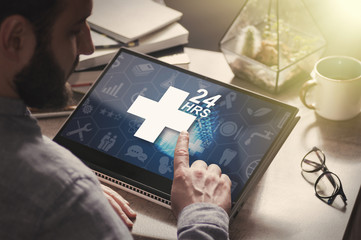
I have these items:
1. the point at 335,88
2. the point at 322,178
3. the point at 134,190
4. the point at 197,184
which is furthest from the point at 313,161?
the point at 134,190

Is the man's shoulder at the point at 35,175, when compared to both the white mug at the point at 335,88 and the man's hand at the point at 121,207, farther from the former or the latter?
the white mug at the point at 335,88

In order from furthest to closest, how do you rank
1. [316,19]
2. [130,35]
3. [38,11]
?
[316,19] → [130,35] → [38,11]

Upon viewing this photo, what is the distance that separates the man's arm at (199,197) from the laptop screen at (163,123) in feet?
0.09

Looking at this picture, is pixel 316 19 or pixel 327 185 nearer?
pixel 327 185

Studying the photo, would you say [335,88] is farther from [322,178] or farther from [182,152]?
[182,152]

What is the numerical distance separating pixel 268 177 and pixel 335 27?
2.03ft

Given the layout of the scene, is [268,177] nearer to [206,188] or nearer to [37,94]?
[206,188]

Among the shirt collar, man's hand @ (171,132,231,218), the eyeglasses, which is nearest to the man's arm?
man's hand @ (171,132,231,218)

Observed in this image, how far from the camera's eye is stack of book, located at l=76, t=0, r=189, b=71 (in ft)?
4.35

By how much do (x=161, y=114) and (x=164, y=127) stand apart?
4 cm

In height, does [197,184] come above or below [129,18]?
below

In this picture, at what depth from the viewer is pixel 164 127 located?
1.08 m

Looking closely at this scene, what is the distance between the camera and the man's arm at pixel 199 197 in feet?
2.91

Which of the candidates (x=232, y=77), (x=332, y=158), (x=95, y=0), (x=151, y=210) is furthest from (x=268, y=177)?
(x=95, y=0)
